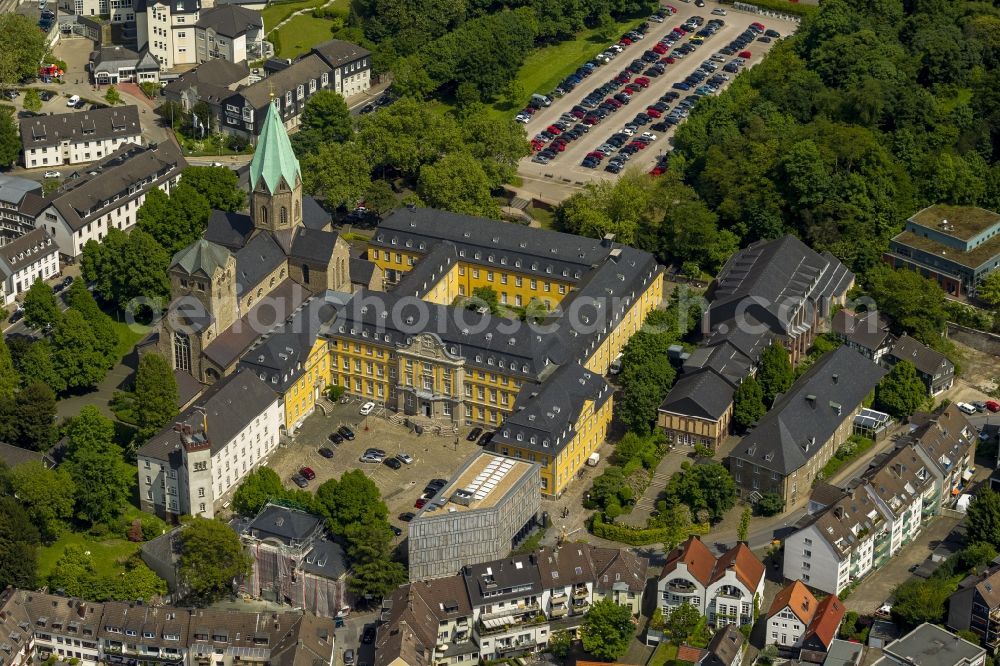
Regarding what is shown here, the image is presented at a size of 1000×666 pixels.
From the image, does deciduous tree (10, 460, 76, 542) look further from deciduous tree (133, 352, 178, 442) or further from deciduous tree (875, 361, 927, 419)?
deciduous tree (875, 361, 927, 419)

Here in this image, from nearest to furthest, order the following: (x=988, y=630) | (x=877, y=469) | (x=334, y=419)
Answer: (x=988, y=630)
(x=877, y=469)
(x=334, y=419)

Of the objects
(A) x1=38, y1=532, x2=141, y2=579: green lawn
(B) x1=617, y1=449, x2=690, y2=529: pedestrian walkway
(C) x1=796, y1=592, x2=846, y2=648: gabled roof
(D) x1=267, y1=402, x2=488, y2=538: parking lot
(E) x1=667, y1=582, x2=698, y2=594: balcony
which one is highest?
(C) x1=796, y1=592, x2=846, y2=648: gabled roof

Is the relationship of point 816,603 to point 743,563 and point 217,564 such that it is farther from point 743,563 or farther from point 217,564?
point 217,564

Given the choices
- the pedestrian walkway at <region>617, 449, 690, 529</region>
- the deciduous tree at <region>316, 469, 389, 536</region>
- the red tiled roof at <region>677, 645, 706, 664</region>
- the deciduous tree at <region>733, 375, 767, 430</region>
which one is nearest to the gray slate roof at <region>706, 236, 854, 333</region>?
the deciduous tree at <region>733, 375, 767, 430</region>

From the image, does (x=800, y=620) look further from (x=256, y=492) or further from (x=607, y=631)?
(x=256, y=492)

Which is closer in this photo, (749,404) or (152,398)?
(152,398)

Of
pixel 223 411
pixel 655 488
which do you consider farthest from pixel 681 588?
pixel 223 411

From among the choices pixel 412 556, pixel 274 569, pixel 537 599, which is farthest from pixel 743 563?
pixel 274 569
